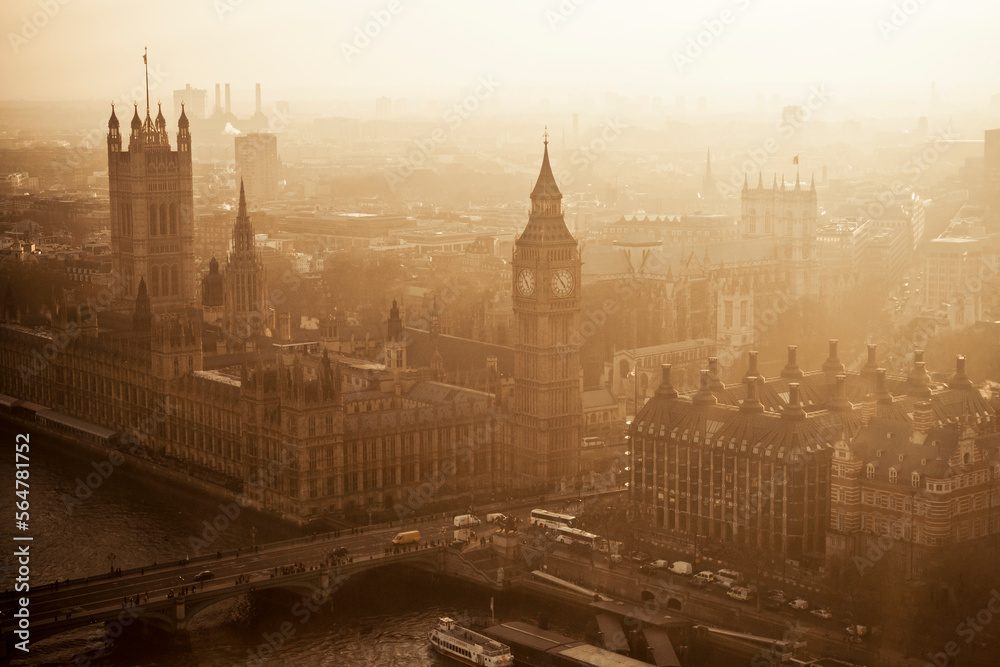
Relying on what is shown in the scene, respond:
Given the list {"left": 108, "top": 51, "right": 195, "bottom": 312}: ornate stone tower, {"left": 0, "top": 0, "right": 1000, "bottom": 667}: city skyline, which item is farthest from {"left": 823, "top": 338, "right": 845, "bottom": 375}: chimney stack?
{"left": 108, "top": 51, "right": 195, "bottom": 312}: ornate stone tower

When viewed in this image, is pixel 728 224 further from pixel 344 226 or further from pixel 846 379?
pixel 846 379

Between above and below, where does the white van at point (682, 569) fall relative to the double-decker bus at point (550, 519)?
below

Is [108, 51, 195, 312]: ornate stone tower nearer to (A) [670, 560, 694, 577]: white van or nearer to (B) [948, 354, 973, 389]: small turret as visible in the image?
(A) [670, 560, 694, 577]: white van

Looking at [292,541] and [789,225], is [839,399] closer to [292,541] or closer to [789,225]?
[292,541]

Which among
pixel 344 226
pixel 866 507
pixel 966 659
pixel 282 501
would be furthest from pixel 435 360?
pixel 344 226

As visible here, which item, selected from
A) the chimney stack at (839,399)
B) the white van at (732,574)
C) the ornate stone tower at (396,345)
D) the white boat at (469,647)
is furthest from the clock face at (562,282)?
the white boat at (469,647)

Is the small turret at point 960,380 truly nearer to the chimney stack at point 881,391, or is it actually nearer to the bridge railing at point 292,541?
the chimney stack at point 881,391
